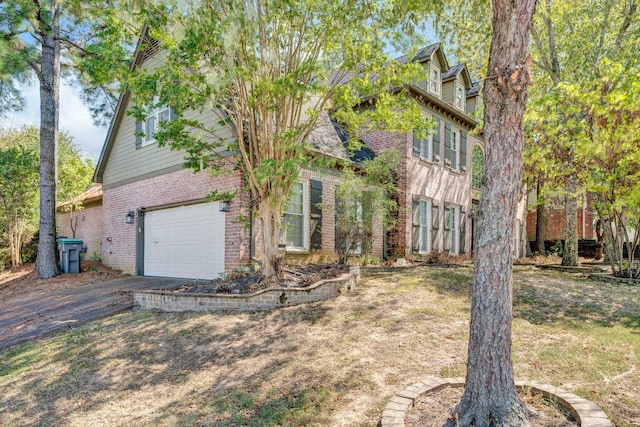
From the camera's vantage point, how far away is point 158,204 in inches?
455

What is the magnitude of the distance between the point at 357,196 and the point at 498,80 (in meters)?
7.29

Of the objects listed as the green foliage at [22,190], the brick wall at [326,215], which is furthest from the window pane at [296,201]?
the green foliage at [22,190]

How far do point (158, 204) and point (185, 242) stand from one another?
1581mm

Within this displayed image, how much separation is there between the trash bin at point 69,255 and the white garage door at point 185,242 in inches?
97.0

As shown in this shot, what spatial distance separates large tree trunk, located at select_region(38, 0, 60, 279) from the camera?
12047mm

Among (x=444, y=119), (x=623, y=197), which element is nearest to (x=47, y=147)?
(x=444, y=119)

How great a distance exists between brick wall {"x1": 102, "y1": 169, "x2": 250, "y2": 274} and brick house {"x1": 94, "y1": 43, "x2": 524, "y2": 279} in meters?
0.03

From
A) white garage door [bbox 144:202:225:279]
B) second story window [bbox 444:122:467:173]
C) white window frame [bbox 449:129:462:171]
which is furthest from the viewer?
white window frame [bbox 449:129:462:171]

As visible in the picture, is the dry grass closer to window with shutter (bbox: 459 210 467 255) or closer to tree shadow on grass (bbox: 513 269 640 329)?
tree shadow on grass (bbox: 513 269 640 329)

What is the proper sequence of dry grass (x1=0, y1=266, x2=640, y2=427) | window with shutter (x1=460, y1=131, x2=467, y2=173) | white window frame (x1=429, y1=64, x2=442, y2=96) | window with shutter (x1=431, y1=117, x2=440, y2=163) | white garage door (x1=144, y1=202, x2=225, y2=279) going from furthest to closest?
1. window with shutter (x1=460, y1=131, x2=467, y2=173)
2. white window frame (x1=429, y1=64, x2=442, y2=96)
3. window with shutter (x1=431, y1=117, x2=440, y2=163)
4. white garage door (x1=144, y1=202, x2=225, y2=279)
5. dry grass (x1=0, y1=266, x2=640, y2=427)

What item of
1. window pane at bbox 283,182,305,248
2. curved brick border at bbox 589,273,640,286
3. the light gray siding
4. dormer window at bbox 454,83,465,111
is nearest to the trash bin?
the light gray siding

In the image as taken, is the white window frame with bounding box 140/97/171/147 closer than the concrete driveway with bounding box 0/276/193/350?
No

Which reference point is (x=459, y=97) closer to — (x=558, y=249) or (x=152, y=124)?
(x=558, y=249)

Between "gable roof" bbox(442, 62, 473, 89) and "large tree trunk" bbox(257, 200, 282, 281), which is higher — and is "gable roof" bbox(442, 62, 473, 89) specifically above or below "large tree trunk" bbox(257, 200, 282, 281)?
above
